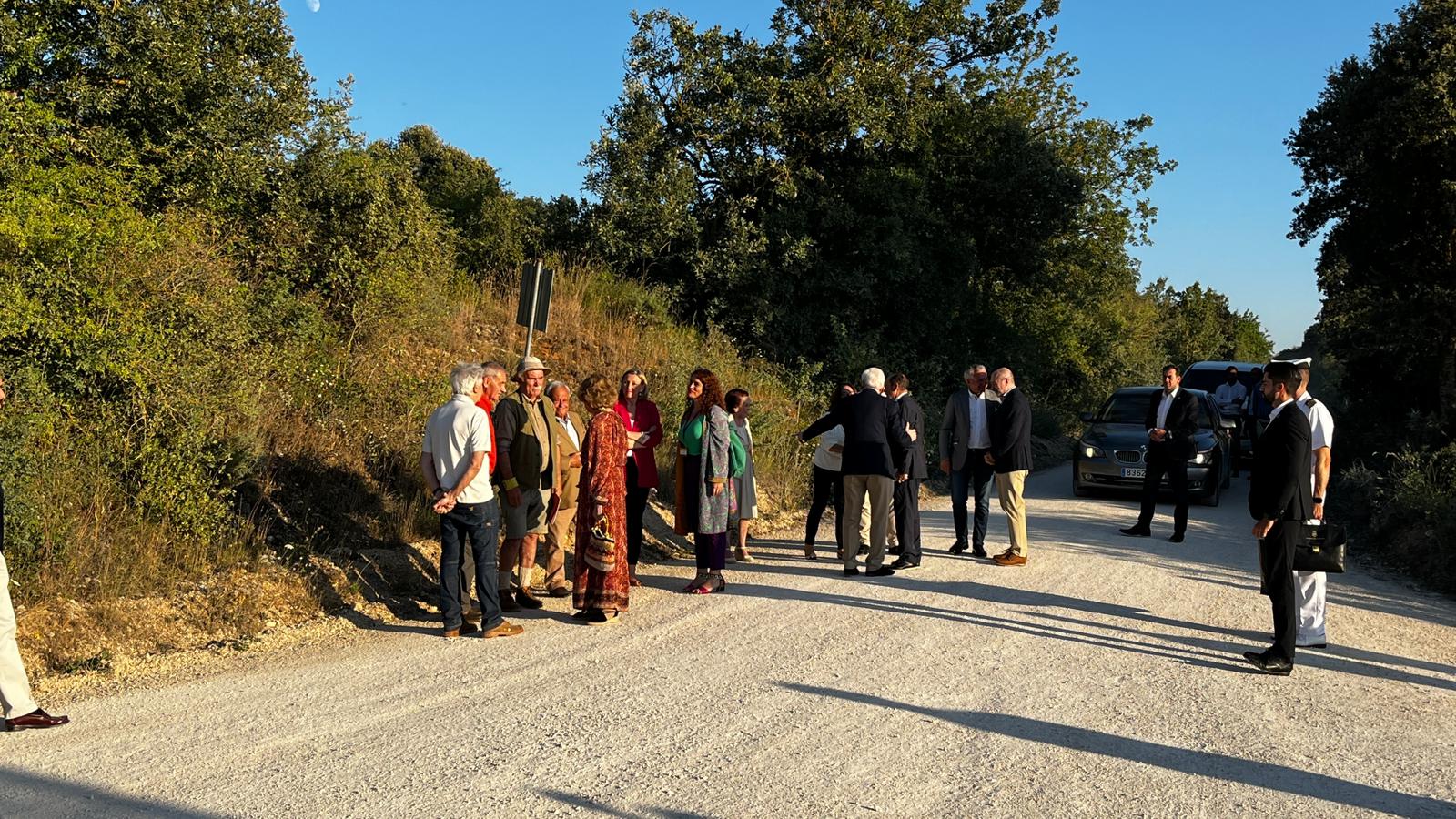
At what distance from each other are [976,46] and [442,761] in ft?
74.0

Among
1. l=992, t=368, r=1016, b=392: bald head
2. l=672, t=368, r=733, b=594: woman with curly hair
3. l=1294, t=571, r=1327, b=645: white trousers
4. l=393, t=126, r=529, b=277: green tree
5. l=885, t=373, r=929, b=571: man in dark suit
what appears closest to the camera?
l=1294, t=571, r=1327, b=645: white trousers

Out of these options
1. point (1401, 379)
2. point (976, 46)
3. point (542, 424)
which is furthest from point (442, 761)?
point (976, 46)

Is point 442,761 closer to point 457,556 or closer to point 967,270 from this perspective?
point 457,556

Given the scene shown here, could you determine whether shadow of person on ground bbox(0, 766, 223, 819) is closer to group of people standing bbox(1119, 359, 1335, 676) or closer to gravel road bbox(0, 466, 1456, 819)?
gravel road bbox(0, 466, 1456, 819)

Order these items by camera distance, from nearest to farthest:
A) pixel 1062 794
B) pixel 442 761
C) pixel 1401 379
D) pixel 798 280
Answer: pixel 1062 794 < pixel 442 761 < pixel 1401 379 < pixel 798 280

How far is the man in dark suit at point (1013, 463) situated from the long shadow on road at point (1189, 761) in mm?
4616

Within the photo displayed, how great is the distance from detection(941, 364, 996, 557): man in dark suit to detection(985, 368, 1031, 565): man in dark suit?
56cm

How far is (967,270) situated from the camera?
23.0 meters

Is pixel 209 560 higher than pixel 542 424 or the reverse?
the reverse

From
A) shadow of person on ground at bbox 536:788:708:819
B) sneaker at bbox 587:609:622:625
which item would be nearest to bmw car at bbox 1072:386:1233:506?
sneaker at bbox 587:609:622:625

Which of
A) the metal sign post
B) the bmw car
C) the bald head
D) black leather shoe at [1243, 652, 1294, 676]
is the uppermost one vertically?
the metal sign post

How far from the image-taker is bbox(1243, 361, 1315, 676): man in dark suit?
6910mm

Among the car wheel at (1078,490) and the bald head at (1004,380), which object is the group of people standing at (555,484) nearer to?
the bald head at (1004,380)

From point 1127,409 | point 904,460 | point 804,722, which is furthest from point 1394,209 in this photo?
point 804,722
